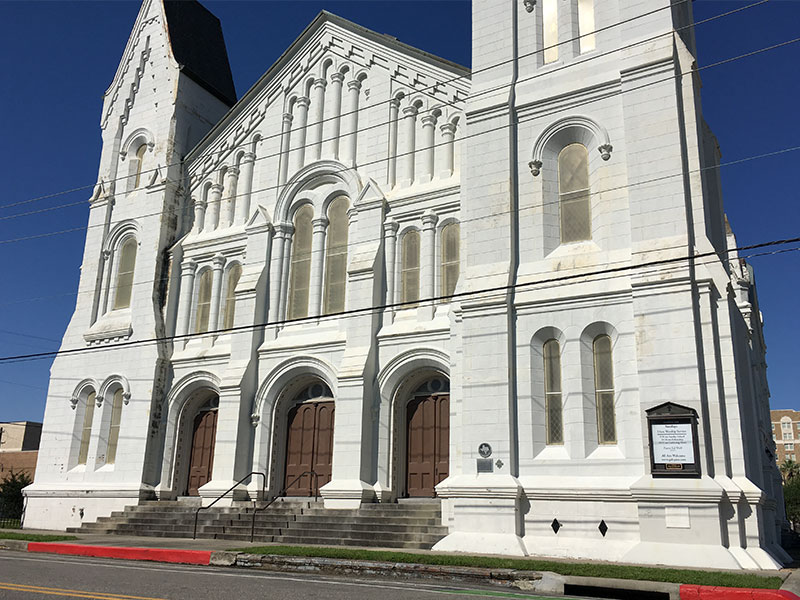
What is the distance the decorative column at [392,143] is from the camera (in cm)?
2161

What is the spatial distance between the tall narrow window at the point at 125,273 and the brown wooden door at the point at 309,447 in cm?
819

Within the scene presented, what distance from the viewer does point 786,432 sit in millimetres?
144875

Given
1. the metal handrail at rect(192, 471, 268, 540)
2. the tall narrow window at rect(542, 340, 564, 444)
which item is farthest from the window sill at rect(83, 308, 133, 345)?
the tall narrow window at rect(542, 340, 564, 444)

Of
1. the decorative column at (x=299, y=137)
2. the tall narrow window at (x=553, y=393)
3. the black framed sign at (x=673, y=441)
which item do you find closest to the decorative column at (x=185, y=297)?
the decorative column at (x=299, y=137)

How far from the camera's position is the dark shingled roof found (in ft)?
91.6

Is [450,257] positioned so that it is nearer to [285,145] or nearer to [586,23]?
[586,23]

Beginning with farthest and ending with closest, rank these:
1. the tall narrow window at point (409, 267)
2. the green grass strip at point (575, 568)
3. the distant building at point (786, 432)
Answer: the distant building at point (786, 432) < the tall narrow window at point (409, 267) < the green grass strip at point (575, 568)

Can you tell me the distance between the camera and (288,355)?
21.8m

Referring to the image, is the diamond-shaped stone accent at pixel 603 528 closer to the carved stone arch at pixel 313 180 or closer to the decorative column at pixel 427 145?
the decorative column at pixel 427 145

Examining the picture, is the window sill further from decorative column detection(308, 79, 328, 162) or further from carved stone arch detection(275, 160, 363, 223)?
decorative column detection(308, 79, 328, 162)

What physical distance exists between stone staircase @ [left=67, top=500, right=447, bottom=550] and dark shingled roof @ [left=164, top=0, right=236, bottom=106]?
15887 mm

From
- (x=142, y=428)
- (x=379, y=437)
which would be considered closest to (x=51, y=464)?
(x=142, y=428)

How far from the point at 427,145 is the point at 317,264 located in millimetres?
4849

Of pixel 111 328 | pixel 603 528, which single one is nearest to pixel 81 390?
pixel 111 328
